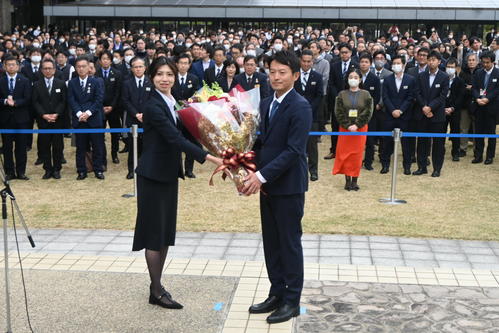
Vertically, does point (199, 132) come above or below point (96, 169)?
above

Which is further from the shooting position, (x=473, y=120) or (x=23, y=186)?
(x=473, y=120)

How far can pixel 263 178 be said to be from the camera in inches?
199

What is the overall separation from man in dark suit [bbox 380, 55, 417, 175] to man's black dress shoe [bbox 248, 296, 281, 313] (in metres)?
6.34

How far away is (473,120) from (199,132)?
8.79m

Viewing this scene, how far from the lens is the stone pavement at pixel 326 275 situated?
5.32 m

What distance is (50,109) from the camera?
436 inches

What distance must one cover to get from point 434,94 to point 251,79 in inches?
123

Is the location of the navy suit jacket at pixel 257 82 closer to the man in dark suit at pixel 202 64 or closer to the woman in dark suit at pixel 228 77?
the woman in dark suit at pixel 228 77

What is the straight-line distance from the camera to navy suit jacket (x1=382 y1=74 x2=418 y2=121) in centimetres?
1131

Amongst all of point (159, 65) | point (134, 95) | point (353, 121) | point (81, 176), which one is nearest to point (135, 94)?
point (134, 95)

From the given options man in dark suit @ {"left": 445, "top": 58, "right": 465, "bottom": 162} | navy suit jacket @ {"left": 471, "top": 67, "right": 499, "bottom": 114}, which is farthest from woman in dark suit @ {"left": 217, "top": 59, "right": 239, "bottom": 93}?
navy suit jacket @ {"left": 471, "top": 67, "right": 499, "bottom": 114}

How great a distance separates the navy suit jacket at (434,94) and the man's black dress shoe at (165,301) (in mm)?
7037

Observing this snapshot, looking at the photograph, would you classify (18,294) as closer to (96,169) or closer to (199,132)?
(199,132)

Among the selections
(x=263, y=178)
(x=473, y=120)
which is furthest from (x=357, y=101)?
(x=263, y=178)
